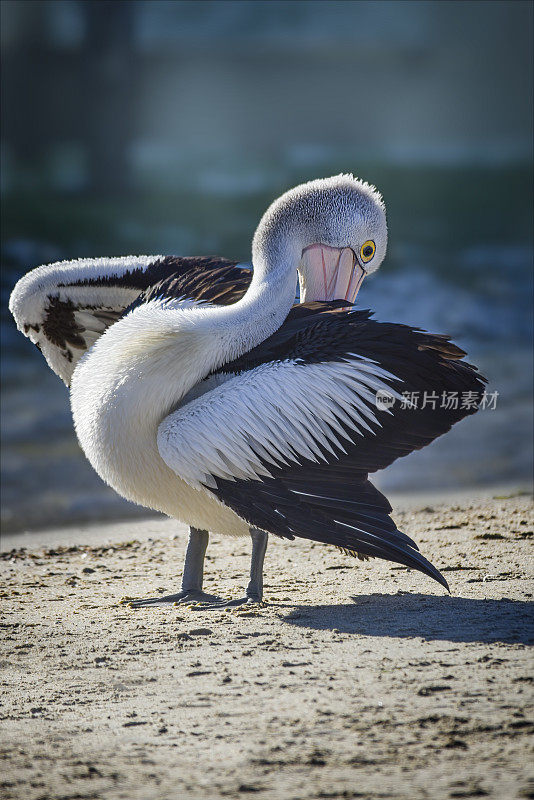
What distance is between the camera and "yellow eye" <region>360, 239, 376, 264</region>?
4008mm

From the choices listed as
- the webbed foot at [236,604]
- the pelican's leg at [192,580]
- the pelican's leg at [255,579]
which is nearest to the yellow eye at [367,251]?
the pelican's leg at [255,579]

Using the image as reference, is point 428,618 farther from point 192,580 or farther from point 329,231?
point 329,231

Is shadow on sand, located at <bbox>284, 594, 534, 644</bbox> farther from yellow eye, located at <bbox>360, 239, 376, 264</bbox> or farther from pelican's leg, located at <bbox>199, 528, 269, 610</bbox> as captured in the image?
yellow eye, located at <bbox>360, 239, 376, 264</bbox>

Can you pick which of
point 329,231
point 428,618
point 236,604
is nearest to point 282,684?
point 428,618

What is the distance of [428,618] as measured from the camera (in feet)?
10.7

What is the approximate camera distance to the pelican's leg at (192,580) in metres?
3.86

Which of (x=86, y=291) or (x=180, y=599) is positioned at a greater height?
(x=86, y=291)

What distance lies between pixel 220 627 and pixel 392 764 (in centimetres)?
122

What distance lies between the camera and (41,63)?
16625mm

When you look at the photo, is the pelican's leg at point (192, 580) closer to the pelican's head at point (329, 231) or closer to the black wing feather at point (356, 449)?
the black wing feather at point (356, 449)

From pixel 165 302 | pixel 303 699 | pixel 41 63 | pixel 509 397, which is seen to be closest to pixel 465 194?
pixel 41 63

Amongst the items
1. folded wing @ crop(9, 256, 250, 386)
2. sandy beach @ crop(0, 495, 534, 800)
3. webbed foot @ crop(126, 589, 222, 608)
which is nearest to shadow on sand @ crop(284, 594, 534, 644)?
sandy beach @ crop(0, 495, 534, 800)

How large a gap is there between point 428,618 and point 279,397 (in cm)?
91

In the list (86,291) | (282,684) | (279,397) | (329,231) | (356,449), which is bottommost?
(282,684)
